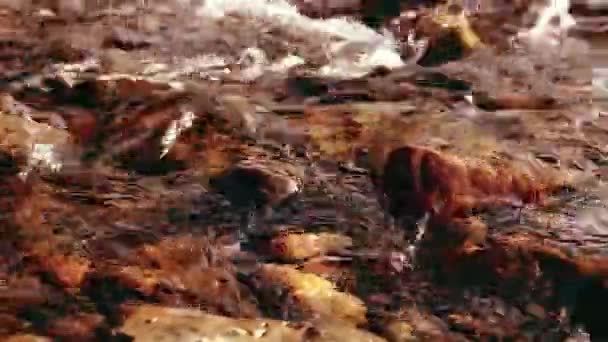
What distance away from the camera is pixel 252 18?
289 inches

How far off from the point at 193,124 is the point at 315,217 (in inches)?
44.1

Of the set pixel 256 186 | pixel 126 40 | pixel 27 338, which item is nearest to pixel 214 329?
pixel 27 338

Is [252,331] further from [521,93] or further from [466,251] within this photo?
[521,93]

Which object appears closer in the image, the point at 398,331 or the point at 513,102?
the point at 398,331

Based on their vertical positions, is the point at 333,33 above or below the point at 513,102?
above

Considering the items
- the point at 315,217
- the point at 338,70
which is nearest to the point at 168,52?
the point at 338,70

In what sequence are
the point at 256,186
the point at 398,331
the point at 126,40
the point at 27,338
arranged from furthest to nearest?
the point at 126,40 < the point at 256,186 < the point at 398,331 < the point at 27,338

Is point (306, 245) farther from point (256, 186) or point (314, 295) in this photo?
point (256, 186)

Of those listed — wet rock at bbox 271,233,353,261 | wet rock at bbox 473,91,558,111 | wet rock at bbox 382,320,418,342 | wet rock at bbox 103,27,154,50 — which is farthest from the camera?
wet rock at bbox 103,27,154,50

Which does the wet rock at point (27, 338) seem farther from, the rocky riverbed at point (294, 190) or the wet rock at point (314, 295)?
the wet rock at point (314, 295)

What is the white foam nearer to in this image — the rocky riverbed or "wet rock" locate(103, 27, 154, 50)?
the rocky riverbed

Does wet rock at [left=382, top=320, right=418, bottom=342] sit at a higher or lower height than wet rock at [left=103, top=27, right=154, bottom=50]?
lower

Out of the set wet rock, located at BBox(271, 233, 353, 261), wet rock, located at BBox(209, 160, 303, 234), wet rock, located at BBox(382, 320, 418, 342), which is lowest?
wet rock, located at BBox(382, 320, 418, 342)

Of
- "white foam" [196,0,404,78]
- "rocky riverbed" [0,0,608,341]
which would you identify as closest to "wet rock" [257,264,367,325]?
"rocky riverbed" [0,0,608,341]
